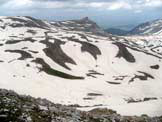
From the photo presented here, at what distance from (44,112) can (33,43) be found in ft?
485

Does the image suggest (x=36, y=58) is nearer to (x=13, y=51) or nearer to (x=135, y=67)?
(x=13, y=51)

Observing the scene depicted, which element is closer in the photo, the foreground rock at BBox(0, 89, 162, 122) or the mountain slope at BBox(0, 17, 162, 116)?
the foreground rock at BBox(0, 89, 162, 122)

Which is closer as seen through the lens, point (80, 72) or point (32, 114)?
point (32, 114)

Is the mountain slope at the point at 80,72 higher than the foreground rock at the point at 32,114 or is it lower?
lower

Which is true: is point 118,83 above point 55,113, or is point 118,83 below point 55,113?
below

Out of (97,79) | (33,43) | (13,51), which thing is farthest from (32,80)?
(33,43)

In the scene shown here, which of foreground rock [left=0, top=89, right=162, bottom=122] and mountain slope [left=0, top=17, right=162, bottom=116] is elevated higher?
foreground rock [left=0, top=89, right=162, bottom=122]

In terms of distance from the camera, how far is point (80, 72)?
458ft

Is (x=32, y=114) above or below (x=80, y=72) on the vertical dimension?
above

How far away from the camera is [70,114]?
86.4 feet

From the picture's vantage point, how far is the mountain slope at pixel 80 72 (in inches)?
3986

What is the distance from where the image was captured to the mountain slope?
101m

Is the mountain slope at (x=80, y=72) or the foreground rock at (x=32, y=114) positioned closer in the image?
the foreground rock at (x=32, y=114)

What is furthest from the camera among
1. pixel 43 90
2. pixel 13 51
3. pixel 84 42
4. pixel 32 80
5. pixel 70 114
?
pixel 84 42
